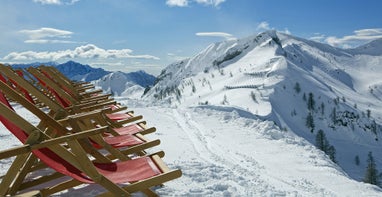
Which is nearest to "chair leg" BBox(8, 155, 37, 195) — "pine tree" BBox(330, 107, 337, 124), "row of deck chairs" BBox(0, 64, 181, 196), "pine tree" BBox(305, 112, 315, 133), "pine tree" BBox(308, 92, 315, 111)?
"row of deck chairs" BBox(0, 64, 181, 196)

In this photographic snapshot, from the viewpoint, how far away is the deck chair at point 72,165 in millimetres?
2428

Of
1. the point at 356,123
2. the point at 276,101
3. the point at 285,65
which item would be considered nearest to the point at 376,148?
the point at 356,123

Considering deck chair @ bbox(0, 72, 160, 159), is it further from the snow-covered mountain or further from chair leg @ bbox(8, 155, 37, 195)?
the snow-covered mountain

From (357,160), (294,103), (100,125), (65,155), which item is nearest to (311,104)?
(294,103)

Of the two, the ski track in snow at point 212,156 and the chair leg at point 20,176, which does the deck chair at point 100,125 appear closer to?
the chair leg at point 20,176

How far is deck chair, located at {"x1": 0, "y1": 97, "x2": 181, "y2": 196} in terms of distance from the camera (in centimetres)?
243

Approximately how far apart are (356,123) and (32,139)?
495 ft

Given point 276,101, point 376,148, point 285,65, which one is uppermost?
point 285,65

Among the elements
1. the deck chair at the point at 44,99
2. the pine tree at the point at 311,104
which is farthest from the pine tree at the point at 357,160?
the deck chair at the point at 44,99

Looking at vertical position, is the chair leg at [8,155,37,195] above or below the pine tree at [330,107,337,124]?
above

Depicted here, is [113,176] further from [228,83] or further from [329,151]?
[228,83]

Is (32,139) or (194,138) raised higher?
(32,139)

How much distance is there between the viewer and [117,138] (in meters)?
4.82

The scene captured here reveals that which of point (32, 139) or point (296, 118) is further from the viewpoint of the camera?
point (296, 118)
